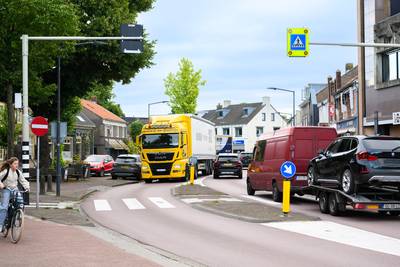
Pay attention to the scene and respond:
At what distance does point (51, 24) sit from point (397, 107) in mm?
17660

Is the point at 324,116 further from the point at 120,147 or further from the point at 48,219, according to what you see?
the point at 48,219

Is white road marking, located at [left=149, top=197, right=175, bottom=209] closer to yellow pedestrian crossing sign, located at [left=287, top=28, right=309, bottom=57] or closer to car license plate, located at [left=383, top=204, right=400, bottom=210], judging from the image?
yellow pedestrian crossing sign, located at [left=287, top=28, right=309, bottom=57]

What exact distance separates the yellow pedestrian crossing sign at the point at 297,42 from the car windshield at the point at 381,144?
5475 millimetres

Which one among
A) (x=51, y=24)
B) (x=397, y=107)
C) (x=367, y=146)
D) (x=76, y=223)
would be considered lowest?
(x=76, y=223)

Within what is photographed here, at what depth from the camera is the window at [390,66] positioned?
30734 mm

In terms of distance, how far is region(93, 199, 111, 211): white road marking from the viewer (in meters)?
18.4

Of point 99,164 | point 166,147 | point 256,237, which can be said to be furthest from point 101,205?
point 99,164

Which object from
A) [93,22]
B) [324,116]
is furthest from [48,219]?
[324,116]

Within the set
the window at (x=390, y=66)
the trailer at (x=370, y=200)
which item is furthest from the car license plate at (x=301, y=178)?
the window at (x=390, y=66)

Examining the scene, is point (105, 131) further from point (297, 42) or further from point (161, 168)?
point (297, 42)

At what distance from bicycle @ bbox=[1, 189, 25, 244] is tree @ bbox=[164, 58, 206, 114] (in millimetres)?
52621

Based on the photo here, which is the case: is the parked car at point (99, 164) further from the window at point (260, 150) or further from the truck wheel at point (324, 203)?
the truck wheel at point (324, 203)

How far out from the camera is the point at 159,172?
110 ft

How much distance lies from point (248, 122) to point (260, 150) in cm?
7636
